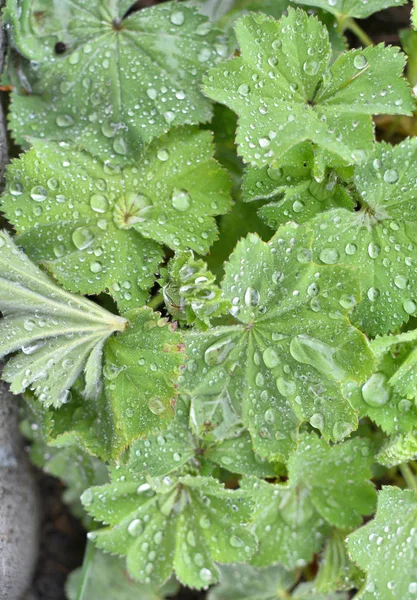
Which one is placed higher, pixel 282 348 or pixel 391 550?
pixel 282 348

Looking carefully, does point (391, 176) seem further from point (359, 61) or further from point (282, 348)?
point (282, 348)

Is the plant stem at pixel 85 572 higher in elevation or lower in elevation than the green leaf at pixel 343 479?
lower

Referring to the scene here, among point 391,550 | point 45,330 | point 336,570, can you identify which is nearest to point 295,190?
point 45,330

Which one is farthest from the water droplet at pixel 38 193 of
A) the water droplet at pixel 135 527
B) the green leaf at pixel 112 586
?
the green leaf at pixel 112 586

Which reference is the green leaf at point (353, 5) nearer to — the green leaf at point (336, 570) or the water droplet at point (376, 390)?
the water droplet at point (376, 390)

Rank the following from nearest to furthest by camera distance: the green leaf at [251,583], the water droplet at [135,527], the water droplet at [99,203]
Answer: the water droplet at [99,203]
the water droplet at [135,527]
the green leaf at [251,583]

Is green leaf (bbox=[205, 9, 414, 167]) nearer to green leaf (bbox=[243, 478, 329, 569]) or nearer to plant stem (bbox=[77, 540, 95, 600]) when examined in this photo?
green leaf (bbox=[243, 478, 329, 569])
